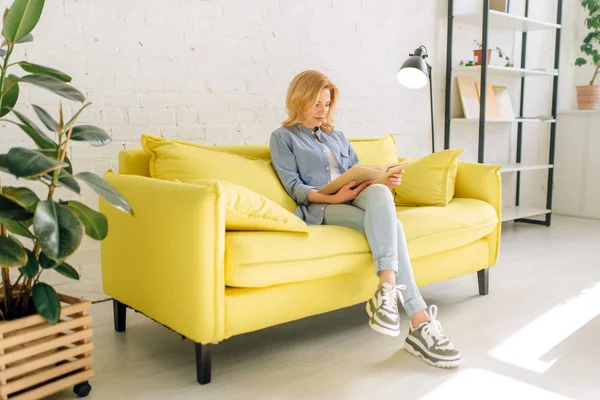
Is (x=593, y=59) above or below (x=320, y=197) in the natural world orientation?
above

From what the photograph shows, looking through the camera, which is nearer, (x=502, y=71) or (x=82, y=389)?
(x=82, y=389)

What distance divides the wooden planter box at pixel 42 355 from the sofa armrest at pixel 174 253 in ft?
0.89

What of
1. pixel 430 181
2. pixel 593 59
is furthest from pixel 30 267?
pixel 593 59

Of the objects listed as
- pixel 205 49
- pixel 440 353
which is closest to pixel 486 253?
pixel 440 353

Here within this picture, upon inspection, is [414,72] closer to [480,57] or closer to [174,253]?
[480,57]

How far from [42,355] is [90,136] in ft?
2.09

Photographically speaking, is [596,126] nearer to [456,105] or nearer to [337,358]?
[456,105]

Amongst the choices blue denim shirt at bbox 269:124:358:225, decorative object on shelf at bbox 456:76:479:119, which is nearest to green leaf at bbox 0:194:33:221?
blue denim shirt at bbox 269:124:358:225

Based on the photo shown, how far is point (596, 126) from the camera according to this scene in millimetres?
4910

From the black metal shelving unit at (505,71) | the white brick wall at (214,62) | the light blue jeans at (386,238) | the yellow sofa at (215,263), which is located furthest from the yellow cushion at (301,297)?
the black metal shelving unit at (505,71)

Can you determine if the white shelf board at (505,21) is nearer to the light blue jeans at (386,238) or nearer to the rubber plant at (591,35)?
the rubber plant at (591,35)

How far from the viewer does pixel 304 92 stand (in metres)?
2.50

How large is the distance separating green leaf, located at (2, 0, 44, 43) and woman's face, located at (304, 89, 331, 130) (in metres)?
1.21

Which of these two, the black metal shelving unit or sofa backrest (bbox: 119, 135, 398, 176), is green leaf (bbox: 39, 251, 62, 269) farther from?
the black metal shelving unit
